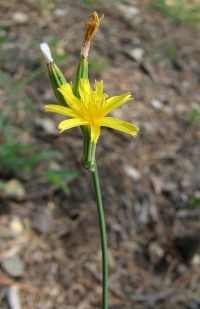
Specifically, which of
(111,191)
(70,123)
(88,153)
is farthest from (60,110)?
(111,191)

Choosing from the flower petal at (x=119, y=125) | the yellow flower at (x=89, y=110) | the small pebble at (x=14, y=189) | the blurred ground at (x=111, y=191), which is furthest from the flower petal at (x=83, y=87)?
the small pebble at (x=14, y=189)

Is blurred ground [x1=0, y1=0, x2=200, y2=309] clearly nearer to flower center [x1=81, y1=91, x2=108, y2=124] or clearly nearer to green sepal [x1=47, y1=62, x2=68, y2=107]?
flower center [x1=81, y1=91, x2=108, y2=124]

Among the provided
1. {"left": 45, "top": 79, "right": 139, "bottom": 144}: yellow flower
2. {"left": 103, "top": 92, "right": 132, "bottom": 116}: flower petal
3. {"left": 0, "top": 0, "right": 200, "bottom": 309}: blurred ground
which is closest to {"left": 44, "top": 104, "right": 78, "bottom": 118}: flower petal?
{"left": 45, "top": 79, "right": 139, "bottom": 144}: yellow flower

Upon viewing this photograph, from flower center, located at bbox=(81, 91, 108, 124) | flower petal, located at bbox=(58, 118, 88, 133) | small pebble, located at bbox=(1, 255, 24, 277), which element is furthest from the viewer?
small pebble, located at bbox=(1, 255, 24, 277)

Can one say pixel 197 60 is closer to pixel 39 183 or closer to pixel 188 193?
pixel 188 193

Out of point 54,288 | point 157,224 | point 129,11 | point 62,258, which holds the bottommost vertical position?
point 54,288

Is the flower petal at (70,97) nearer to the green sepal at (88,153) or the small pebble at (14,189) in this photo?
the green sepal at (88,153)

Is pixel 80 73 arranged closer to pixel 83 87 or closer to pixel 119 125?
pixel 83 87

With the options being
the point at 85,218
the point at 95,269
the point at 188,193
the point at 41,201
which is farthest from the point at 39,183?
the point at 188,193
